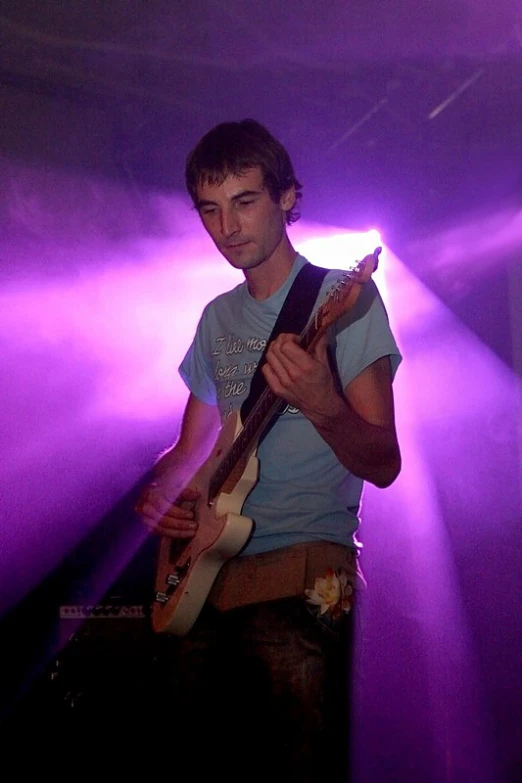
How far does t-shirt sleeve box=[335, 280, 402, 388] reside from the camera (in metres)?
1.67

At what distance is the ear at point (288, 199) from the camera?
2.07 m

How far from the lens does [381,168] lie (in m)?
4.80

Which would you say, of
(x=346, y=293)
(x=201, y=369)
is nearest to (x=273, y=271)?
(x=201, y=369)

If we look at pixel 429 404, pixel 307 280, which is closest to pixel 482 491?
pixel 429 404

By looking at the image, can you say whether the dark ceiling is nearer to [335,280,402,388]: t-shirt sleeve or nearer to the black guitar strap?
the black guitar strap

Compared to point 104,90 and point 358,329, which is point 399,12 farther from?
point 358,329

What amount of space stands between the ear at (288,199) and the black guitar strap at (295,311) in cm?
23

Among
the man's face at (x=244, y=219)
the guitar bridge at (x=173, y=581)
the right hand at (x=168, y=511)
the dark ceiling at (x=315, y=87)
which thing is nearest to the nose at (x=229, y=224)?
the man's face at (x=244, y=219)

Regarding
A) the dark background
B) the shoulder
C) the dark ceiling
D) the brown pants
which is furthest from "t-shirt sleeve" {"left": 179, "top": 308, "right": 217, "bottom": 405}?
the dark ceiling

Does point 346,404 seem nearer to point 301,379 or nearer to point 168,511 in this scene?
point 301,379

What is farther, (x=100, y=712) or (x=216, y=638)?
(x=100, y=712)

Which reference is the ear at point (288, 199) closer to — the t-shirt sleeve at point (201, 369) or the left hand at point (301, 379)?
the t-shirt sleeve at point (201, 369)

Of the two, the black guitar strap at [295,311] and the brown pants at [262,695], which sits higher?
the black guitar strap at [295,311]

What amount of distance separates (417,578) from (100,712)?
6.30 feet
